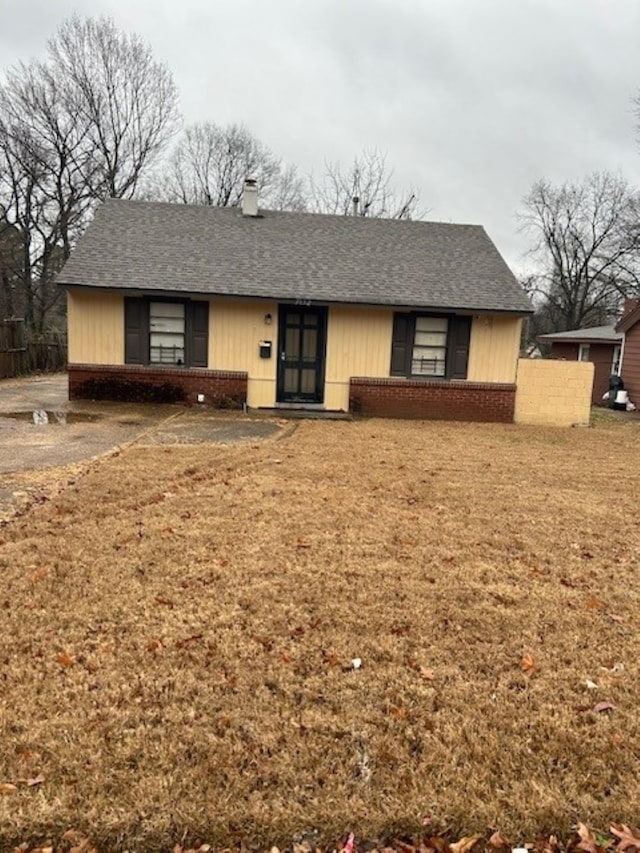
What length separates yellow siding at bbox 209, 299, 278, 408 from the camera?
13.2 m

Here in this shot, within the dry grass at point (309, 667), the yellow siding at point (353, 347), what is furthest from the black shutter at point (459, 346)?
the dry grass at point (309, 667)

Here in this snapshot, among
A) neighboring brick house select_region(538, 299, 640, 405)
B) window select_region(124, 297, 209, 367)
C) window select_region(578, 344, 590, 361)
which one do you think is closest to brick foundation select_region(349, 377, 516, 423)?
window select_region(124, 297, 209, 367)

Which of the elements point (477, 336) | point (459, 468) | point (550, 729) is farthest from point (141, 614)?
point (477, 336)

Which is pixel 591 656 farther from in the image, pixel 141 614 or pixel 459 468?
pixel 459 468

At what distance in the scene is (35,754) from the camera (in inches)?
89.8

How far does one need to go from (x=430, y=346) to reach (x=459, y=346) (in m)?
0.65

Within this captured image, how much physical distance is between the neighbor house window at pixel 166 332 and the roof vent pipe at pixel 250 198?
176 inches

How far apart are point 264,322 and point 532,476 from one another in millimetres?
7543

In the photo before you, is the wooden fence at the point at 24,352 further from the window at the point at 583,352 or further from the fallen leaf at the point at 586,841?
the window at the point at 583,352

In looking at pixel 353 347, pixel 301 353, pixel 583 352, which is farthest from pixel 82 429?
pixel 583 352

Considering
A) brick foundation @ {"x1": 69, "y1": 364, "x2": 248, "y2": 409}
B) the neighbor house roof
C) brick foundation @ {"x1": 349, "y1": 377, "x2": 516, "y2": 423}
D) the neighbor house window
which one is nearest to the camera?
brick foundation @ {"x1": 69, "y1": 364, "x2": 248, "y2": 409}

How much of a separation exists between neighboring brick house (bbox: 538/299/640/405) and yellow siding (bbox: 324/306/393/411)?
6.70m

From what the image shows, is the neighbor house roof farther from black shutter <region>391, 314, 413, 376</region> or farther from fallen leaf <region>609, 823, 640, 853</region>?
fallen leaf <region>609, 823, 640, 853</region>

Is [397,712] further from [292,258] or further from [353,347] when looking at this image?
[292,258]
